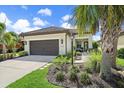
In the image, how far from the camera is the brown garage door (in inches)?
724

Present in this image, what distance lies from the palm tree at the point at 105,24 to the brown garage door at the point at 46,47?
10.1 m

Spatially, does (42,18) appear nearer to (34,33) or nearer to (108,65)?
(34,33)

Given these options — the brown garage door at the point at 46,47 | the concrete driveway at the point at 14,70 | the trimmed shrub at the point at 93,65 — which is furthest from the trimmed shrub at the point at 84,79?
the brown garage door at the point at 46,47

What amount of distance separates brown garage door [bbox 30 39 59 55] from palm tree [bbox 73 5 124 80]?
10125mm

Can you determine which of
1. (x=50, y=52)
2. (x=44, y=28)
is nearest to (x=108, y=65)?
(x=50, y=52)

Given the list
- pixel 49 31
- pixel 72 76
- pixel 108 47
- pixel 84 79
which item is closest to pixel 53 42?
pixel 49 31

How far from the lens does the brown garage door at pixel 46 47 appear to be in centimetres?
1840

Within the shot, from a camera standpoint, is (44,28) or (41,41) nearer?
(41,41)

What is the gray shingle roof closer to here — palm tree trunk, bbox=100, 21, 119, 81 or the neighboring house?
the neighboring house

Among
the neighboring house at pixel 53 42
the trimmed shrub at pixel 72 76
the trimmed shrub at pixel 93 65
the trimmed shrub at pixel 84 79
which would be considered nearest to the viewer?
the trimmed shrub at pixel 84 79

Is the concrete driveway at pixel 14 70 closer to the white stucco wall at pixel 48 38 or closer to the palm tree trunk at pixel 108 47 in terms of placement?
the palm tree trunk at pixel 108 47

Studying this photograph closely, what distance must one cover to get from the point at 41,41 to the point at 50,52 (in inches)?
70.3

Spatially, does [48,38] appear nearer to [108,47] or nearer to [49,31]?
[49,31]
